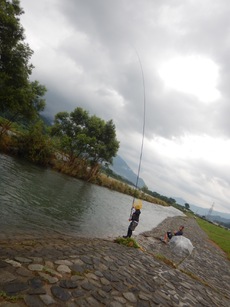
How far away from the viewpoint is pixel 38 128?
35.2m

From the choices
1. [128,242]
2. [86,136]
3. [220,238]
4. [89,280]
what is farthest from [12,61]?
[220,238]

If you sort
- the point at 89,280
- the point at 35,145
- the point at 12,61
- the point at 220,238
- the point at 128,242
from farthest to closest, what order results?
the point at 35,145
the point at 220,238
the point at 12,61
the point at 128,242
the point at 89,280

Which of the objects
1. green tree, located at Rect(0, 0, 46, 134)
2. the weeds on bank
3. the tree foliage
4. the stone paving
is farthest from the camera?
the tree foliage

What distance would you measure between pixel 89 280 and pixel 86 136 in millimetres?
40767

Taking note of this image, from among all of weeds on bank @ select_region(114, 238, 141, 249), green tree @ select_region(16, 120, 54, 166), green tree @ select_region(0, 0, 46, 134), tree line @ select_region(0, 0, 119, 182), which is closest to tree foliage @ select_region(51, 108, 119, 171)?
tree line @ select_region(0, 0, 119, 182)

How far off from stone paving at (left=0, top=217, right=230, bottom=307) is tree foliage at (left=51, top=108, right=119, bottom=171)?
35666 millimetres

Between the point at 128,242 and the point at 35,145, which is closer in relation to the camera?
the point at 128,242

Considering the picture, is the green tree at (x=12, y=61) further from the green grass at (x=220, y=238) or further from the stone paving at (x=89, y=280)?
the green grass at (x=220, y=238)

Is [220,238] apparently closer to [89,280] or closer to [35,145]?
[35,145]

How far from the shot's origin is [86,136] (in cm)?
4616

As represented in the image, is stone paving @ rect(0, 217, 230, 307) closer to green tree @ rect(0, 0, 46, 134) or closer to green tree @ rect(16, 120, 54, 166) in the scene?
green tree @ rect(0, 0, 46, 134)

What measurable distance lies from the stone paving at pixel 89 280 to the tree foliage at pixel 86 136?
117ft

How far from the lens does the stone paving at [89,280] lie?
484 cm

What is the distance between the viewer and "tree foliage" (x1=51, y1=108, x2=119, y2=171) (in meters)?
45.1
